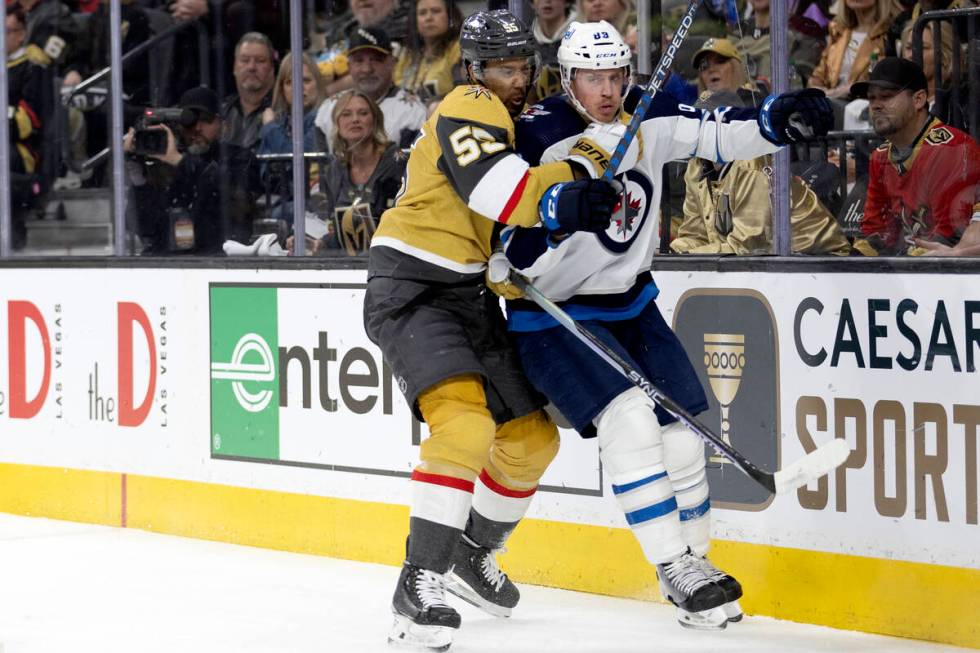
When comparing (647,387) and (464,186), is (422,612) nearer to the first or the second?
(647,387)

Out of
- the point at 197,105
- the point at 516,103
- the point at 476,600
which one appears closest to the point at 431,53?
the point at 197,105

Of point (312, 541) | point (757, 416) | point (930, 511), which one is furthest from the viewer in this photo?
point (312, 541)

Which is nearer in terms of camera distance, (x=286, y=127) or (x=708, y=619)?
(x=708, y=619)

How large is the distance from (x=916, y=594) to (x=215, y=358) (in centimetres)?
234

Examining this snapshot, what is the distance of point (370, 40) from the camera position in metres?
4.87

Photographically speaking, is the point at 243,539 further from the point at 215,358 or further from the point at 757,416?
the point at 757,416

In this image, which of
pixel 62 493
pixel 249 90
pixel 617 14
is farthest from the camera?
pixel 62 493

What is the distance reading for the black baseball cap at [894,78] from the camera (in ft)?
Answer: 12.3

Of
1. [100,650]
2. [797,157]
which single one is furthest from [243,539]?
[797,157]

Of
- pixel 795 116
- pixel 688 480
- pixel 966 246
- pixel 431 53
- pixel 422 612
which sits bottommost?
pixel 422 612

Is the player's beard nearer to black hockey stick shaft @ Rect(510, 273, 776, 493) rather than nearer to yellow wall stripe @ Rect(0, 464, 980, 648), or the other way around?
black hockey stick shaft @ Rect(510, 273, 776, 493)

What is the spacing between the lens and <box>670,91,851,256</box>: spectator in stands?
3887 millimetres

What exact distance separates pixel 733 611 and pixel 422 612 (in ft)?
2.26

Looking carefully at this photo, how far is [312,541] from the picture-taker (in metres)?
4.84
